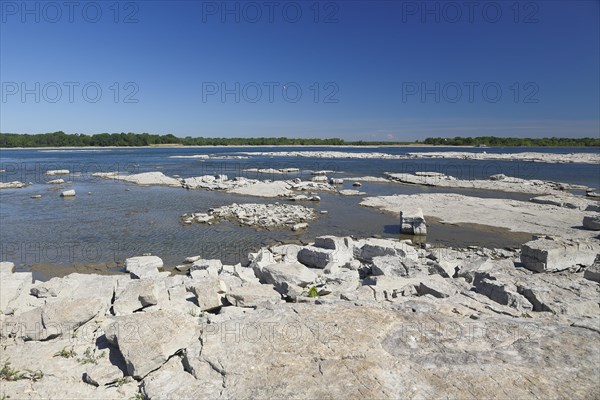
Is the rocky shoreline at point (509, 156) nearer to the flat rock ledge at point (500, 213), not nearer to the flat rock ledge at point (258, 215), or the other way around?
the flat rock ledge at point (500, 213)

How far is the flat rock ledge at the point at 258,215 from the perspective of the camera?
18.9 m

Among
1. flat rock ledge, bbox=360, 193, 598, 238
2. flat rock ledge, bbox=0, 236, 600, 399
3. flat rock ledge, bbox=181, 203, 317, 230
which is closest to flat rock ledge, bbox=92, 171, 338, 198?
flat rock ledge, bbox=181, 203, 317, 230

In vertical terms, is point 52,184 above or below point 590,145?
below

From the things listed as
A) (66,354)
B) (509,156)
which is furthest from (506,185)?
(509,156)

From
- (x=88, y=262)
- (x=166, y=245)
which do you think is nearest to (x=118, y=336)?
(x=88, y=262)

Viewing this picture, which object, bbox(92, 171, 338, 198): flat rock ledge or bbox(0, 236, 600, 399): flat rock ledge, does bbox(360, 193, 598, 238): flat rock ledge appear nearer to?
bbox(92, 171, 338, 198): flat rock ledge

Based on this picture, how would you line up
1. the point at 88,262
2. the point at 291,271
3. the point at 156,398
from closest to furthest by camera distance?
the point at 156,398 < the point at 291,271 < the point at 88,262

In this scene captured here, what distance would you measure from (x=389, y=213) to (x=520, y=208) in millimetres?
8211

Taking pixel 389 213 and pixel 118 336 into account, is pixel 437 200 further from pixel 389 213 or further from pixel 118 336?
pixel 118 336

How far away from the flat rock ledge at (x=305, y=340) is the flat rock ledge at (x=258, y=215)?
10587 mm

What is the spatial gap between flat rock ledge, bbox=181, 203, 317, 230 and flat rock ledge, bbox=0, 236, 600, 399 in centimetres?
1059

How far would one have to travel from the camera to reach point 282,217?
64.8 feet

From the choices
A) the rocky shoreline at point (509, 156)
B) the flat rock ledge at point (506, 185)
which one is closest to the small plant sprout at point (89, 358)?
the flat rock ledge at point (506, 185)

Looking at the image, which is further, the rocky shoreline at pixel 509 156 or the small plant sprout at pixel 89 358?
the rocky shoreline at pixel 509 156
